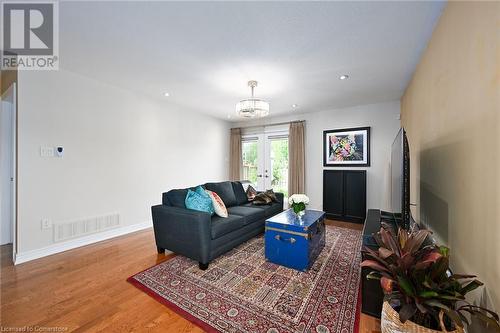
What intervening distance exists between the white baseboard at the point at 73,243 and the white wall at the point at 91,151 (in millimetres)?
65

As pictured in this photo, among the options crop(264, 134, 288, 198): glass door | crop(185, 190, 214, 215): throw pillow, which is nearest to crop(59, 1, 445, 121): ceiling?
crop(185, 190, 214, 215): throw pillow

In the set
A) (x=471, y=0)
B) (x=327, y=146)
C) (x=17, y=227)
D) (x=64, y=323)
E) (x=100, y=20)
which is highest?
(x=100, y=20)

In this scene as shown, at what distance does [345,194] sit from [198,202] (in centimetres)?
315

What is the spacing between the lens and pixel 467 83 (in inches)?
52.9

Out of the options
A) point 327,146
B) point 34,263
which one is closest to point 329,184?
point 327,146

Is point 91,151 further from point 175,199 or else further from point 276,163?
point 276,163

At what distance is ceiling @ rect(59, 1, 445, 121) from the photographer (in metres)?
1.74

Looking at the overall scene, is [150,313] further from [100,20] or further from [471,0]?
[471,0]

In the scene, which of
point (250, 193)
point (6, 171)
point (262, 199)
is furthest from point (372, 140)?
point (6, 171)

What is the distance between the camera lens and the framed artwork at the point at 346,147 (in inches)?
172

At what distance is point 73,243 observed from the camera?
9.81 ft

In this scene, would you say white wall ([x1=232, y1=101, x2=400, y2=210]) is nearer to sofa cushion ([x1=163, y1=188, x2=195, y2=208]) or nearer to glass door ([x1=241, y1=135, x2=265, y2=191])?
glass door ([x1=241, y1=135, x2=265, y2=191])

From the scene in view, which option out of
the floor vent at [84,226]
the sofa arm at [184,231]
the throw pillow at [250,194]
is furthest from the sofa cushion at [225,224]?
the floor vent at [84,226]

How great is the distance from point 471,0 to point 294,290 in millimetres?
2463
